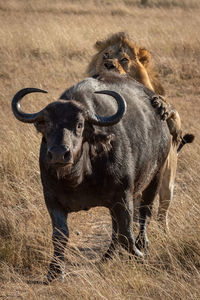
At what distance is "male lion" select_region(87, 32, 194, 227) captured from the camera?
5.79 metres

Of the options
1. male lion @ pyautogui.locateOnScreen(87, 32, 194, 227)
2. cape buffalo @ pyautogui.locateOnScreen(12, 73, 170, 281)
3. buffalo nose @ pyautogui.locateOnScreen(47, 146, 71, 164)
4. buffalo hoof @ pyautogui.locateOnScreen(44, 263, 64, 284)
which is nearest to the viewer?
buffalo nose @ pyautogui.locateOnScreen(47, 146, 71, 164)

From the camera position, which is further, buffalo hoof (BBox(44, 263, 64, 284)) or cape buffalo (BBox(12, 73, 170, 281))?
buffalo hoof (BBox(44, 263, 64, 284))

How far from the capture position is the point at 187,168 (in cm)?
714

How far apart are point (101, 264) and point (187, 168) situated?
8.79 feet

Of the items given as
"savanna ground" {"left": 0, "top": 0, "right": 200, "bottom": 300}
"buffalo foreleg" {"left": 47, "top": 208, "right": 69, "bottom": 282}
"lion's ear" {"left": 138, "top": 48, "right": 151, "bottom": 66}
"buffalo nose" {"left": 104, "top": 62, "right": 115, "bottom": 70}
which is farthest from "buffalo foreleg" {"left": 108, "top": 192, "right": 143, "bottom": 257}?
"lion's ear" {"left": 138, "top": 48, "right": 151, "bottom": 66}

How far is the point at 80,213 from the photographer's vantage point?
19.8 ft

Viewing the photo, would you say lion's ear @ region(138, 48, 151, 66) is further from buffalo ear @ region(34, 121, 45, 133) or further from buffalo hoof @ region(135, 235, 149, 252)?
buffalo ear @ region(34, 121, 45, 133)

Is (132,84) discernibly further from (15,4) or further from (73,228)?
(15,4)

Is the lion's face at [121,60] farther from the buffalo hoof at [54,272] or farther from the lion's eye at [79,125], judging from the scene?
the buffalo hoof at [54,272]

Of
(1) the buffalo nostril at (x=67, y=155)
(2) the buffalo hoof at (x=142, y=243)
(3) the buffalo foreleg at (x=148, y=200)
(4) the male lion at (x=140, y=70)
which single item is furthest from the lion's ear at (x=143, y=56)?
(1) the buffalo nostril at (x=67, y=155)

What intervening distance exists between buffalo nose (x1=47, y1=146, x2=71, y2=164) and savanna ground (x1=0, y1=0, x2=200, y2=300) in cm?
76

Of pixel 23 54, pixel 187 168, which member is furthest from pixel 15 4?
pixel 187 168

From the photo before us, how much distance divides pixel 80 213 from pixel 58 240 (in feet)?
5.16

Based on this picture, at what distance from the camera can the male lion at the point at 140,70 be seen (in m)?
5.79
